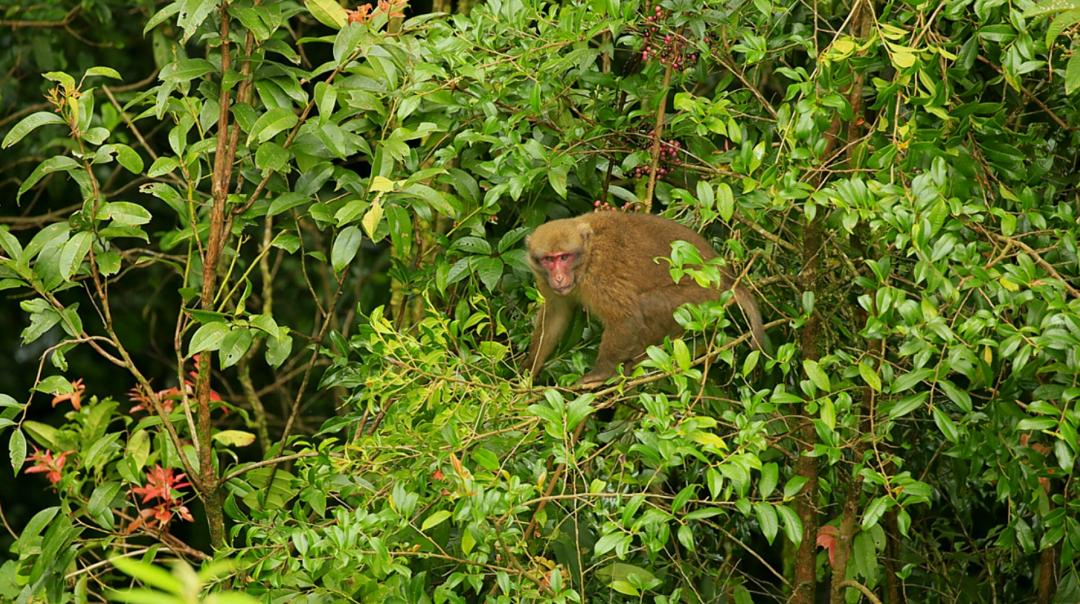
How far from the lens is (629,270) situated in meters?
4.42

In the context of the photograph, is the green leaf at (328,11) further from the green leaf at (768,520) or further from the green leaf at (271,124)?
the green leaf at (768,520)

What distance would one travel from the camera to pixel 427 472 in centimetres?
333

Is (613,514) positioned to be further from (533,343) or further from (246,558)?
(533,343)

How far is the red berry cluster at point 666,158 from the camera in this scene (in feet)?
13.3

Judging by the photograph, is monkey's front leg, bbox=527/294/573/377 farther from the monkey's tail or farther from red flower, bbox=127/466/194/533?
red flower, bbox=127/466/194/533

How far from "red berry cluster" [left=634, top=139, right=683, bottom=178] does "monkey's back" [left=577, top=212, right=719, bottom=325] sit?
184 mm

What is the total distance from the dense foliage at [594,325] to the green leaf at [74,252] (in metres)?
0.02

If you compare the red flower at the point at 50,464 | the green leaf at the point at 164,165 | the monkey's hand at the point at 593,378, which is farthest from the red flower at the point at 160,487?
the monkey's hand at the point at 593,378

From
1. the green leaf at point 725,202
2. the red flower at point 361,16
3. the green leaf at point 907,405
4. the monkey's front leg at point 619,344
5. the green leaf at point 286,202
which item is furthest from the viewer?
the monkey's front leg at point 619,344

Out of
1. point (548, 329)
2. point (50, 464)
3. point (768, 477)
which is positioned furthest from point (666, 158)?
point (50, 464)

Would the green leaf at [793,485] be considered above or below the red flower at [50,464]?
above

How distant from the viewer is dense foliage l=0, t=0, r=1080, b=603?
305 cm

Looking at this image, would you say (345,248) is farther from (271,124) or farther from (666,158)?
(666,158)

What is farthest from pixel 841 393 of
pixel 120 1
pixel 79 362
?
pixel 79 362
